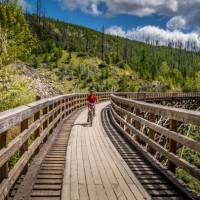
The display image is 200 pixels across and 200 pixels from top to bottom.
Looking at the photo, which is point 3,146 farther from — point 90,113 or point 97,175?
point 90,113

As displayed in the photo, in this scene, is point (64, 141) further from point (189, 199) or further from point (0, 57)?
point (189, 199)

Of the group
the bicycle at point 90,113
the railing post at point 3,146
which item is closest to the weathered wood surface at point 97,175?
the railing post at point 3,146

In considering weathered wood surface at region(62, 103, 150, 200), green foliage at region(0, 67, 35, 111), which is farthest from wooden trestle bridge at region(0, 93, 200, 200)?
green foliage at region(0, 67, 35, 111)

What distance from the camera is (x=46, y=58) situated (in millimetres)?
99500

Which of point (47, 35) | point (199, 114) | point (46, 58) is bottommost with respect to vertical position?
point (199, 114)

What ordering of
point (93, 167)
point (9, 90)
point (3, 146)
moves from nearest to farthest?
1. point (3, 146)
2. point (93, 167)
3. point (9, 90)

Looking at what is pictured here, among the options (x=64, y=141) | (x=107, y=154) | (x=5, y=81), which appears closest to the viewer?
(x=107, y=154)

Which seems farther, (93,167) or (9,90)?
(9,90)

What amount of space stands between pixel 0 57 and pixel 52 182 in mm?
8600

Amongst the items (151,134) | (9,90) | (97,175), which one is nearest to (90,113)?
(9,90)

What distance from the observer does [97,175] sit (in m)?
7.53

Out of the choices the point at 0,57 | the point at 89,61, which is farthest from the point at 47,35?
the point at 0,57

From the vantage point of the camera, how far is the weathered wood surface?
624cm

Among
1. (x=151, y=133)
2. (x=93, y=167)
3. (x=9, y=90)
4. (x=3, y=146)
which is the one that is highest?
(x=9, y=90)
